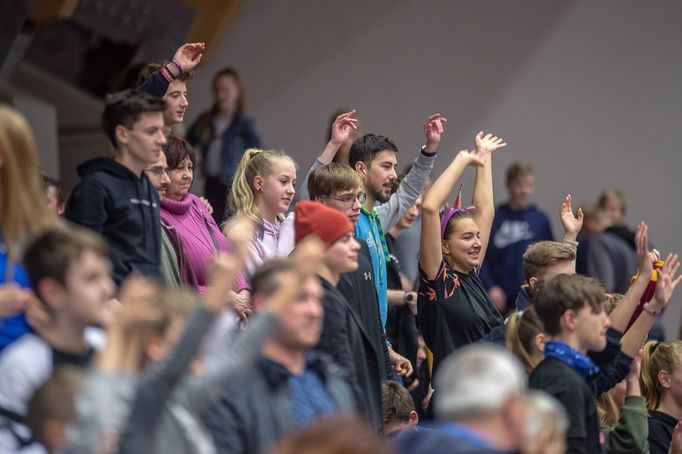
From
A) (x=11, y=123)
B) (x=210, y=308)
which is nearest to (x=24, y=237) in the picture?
(x=11, y=123)

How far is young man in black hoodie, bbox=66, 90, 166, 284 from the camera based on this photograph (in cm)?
374

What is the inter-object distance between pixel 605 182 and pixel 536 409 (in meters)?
5.59

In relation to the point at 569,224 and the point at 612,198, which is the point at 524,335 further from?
the point at 612,198

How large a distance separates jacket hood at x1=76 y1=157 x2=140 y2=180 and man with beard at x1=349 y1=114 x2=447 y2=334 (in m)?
1.19

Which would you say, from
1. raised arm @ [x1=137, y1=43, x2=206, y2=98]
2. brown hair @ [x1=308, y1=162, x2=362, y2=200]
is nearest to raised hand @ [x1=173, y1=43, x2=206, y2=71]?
raised arm @ [x1=137, y1=43, x2=206, y2=98]

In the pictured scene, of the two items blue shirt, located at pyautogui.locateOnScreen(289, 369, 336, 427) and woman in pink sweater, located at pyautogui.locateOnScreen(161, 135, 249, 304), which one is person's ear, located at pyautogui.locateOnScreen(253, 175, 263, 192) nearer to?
woman in pink sweater, located at pyautogui.locateOnScreen(161, 135, 249, 304)

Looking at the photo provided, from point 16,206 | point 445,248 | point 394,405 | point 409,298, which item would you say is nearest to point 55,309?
point 16,206

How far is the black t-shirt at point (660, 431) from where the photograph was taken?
4.68 m

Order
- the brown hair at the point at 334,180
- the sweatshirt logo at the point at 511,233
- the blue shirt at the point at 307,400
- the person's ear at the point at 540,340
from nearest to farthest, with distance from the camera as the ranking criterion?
the blue shirt at the point at 307,400 < the person's ear at the point at 540,340 < the brown hair at the point at 334,180 < the sweatshirt logo at the point at 511,233

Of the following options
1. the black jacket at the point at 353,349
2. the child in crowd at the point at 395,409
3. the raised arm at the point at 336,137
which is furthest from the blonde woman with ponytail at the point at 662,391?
the raised arm at the point at 336,137

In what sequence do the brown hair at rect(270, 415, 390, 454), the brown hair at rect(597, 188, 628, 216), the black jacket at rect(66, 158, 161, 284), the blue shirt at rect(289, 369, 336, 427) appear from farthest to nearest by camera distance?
the brown hair at rect(597, 188, 628, 216) < the black jacket at rect(66, 158, 161, 284) < the blue shirt at rect(289, 369, 336, 427) < the brown hair at rect(270, 415, 390, 454)

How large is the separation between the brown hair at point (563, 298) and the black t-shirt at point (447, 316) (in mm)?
775

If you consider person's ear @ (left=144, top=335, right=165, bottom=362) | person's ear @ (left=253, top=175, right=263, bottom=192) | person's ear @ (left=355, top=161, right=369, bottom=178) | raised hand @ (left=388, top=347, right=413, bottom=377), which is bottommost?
raised hand @ (left=388, top=347, right=413, bottom=377)

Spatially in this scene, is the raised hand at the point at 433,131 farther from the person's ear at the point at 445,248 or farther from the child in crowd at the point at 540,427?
the child in crowd at the point at 540,427
